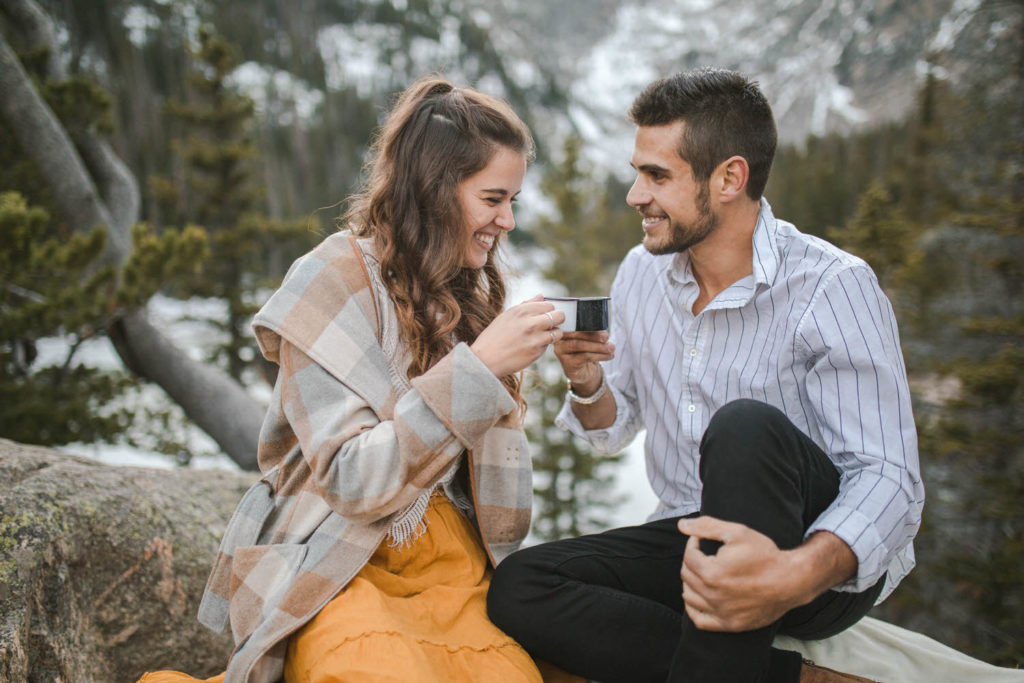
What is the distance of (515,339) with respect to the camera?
181 centimetres

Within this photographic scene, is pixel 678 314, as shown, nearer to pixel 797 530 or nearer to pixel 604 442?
pixel 604 442

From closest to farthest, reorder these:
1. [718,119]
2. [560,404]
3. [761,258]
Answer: [761,258]
[718,119]
[560,404]

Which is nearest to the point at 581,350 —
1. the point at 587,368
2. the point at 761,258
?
the point at 587,368

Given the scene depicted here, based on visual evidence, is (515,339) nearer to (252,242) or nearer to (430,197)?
(430,197)

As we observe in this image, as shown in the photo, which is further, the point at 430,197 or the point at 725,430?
the point at 430,197

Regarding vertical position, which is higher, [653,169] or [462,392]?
[653,169]

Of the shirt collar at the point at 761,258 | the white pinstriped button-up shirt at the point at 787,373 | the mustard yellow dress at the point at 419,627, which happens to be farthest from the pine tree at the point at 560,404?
the mustard yellow dress at the point at 419,627

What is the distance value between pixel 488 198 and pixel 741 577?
137cm

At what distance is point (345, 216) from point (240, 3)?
786 inches

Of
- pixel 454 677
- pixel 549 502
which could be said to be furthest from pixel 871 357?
pixel 549 502

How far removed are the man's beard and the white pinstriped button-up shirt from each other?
0.13m

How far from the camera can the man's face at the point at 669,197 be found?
96.7 inches

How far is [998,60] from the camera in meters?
8.70

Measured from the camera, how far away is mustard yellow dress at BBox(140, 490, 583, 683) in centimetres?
169
